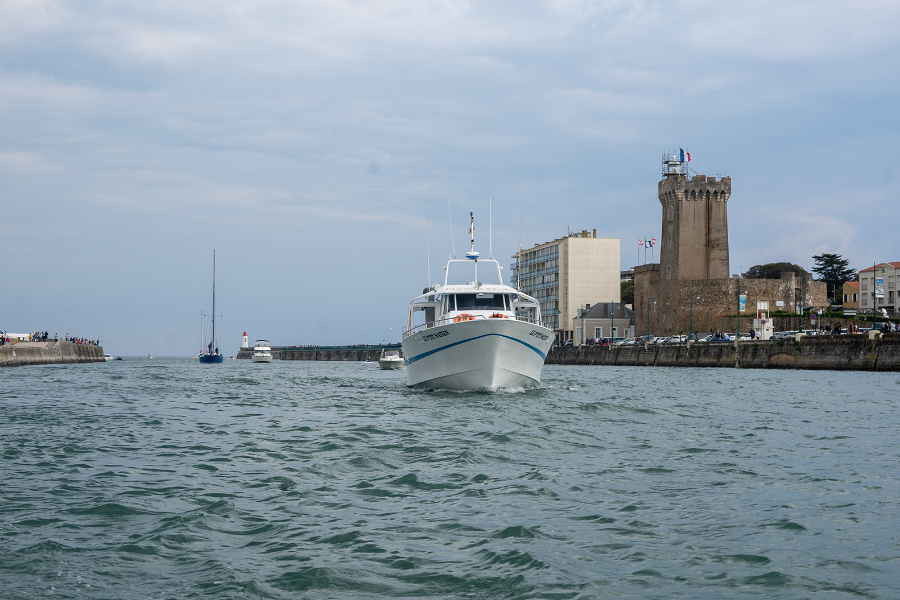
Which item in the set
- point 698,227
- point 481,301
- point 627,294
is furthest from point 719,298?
point 481,301

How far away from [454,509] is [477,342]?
1555 centimetres

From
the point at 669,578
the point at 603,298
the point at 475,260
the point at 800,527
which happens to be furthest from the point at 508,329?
the point at 603,298

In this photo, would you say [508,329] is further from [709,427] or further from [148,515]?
[148,515]

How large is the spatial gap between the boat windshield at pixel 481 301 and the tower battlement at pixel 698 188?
77.8 metres

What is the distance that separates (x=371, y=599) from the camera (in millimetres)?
6324

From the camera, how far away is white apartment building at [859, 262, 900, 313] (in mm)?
103875

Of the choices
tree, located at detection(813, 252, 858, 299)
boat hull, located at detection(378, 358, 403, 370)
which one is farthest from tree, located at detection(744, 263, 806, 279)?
boat hull, located at detection(378, 358, 403, 370)

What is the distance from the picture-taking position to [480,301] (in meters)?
29.0

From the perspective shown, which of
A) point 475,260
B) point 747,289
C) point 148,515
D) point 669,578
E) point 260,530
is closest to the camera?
point 669,578

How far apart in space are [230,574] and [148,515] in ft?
8.83

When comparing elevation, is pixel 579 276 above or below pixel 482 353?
above

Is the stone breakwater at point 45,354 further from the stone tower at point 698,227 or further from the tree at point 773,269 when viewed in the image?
the tree at point 773,269

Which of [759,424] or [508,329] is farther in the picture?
[508,329]

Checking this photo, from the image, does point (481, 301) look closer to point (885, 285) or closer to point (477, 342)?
point (477, 342)
